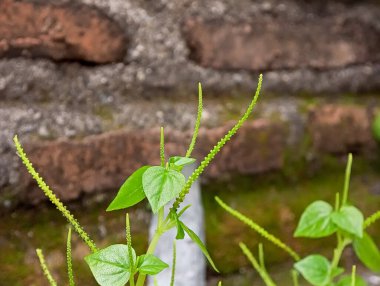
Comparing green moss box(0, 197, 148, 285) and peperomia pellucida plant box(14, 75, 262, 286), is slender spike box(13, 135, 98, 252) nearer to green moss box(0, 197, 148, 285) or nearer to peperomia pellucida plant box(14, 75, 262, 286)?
peperomia pellucida plant box(14, 75, 262, 286)

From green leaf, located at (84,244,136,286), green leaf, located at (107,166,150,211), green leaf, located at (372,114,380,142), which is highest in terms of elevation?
green leaf, located at (107,166,150,211)

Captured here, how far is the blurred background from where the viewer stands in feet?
1.66

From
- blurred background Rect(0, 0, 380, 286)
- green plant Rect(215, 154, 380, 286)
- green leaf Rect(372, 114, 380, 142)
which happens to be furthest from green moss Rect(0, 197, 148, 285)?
green leaf Rect(372, 114, 380, 142)

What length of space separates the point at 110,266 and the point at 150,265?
2 cm

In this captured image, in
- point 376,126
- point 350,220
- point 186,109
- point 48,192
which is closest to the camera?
point 48,192

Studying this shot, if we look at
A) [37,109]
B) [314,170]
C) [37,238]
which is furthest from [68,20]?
[314,170]

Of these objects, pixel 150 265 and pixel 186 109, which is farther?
pixel 186 109

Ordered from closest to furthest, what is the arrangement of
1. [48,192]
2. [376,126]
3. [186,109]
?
[48,192], [186,109], [376,126]

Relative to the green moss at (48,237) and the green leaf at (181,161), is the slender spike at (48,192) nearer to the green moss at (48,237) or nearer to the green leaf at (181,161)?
the green leaf at (181,161)

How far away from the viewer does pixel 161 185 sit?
1.05 feet

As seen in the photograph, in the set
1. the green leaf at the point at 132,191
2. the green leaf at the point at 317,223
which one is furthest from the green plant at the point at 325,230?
the green leaf at the point at 132,191

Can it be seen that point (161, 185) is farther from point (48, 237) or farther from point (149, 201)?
point (48, 237)

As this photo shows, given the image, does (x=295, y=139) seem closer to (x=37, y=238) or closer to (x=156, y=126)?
(x=156, y=126)

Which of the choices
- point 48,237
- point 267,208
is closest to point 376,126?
point 267,208
